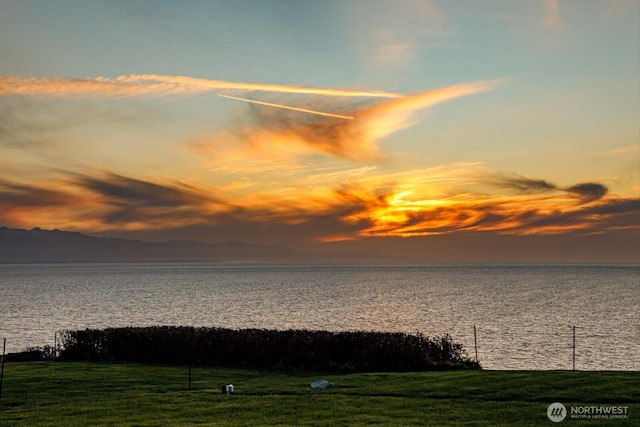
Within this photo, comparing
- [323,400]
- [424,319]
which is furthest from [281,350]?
[424,319]

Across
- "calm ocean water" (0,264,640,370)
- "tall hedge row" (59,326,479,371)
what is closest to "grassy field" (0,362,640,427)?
"tall hedge row" (59,326,479,371)

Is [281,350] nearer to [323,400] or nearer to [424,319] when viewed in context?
[323,400]

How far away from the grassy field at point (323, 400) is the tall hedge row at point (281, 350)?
23.4 feet

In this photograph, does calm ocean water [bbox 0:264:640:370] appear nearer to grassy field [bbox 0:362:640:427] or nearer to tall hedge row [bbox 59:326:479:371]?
tall hedge row [bbox 59:326:479:371]

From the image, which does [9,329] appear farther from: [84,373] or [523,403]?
[523,403]

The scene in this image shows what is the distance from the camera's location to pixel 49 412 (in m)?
20.5

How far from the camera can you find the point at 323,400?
21.2 metres

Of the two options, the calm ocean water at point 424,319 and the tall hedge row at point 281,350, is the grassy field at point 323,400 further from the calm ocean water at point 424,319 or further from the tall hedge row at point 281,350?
the calm ocean water at point 424,319

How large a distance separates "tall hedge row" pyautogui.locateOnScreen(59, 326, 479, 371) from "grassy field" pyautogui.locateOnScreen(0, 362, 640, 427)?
713 cm

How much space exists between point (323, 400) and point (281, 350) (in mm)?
14878

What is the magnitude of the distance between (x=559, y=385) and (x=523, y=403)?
3.02 m

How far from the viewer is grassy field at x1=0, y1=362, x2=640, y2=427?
18.2 m

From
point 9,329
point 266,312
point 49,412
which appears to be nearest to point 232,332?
point 49,412

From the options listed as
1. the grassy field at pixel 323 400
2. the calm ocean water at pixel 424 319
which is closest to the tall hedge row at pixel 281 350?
the grassy field at pixel 323 400
